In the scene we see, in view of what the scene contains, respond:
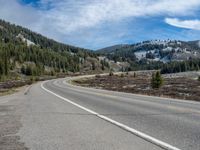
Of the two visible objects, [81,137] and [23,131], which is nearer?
[81,137]

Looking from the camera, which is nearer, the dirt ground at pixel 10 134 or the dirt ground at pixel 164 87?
the dirt ground at pixel 10 134

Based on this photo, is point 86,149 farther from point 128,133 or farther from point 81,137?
point 128,133

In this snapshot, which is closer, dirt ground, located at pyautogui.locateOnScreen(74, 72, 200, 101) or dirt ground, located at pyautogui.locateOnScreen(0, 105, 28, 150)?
dirt ground, located at pyautogui.locateOnScreen(0, 105, 28, 150)

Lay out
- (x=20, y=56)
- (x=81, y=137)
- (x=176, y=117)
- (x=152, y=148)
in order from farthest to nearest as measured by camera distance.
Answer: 1. (x=20, y=56)
2. (x=176, y=117)
3. (x=81, y=137)
4. (x=152, y=148)

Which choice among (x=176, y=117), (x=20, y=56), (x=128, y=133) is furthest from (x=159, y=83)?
(x=20, y=56)

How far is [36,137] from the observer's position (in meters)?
9.75

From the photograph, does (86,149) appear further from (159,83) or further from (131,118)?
(159,83)

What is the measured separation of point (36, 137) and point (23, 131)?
127 centimetres

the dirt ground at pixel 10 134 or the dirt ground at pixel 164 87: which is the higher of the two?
the dirt ground at pixel 10 134

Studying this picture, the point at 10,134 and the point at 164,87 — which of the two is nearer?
the point at 10,134

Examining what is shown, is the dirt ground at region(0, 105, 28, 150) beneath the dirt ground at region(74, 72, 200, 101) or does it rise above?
above

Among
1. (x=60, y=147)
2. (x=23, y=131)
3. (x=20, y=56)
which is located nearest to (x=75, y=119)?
(x=23, y=131)

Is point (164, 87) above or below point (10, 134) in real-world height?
below

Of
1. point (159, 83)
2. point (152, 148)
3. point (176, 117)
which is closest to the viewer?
point (152, 148)
